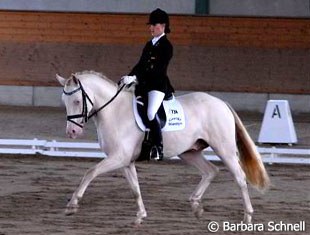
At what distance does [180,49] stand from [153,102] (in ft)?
42.6

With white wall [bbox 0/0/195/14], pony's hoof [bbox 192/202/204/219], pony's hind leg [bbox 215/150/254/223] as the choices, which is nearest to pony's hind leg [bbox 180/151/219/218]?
pony's hoof [bbox 192/202/204/219]

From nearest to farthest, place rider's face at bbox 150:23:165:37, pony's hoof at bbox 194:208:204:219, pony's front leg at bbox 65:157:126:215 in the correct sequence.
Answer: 1. pony's front leg at bbox 65:157:126:215
2. rider's face at bbox 150:23:165:37
3. pony's hoof at bbox 194:208:204:219

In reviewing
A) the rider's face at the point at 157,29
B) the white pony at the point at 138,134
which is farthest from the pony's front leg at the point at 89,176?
the rider's face at the point at 157,29

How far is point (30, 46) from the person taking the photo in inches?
891

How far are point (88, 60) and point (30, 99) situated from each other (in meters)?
1.61

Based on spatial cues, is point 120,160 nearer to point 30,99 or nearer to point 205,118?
point 205,118

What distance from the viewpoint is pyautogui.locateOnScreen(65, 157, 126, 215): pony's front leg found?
8.78 metres

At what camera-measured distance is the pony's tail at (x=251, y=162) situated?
9891 mm

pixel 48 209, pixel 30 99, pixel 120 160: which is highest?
pixel 120 160

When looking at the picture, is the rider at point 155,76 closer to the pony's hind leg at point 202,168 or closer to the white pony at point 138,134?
the white pony at point 138,134

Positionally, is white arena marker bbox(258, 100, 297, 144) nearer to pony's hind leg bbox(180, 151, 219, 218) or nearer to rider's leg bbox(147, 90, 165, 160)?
pony's hind leg bbox(180, 151, 219, 218)

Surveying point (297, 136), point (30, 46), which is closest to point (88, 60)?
point (30, 46)

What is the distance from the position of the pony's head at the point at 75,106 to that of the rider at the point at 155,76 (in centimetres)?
50

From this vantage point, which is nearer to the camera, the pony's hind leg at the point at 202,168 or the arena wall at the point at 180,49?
the pony's hind leg at the point at 202,168
